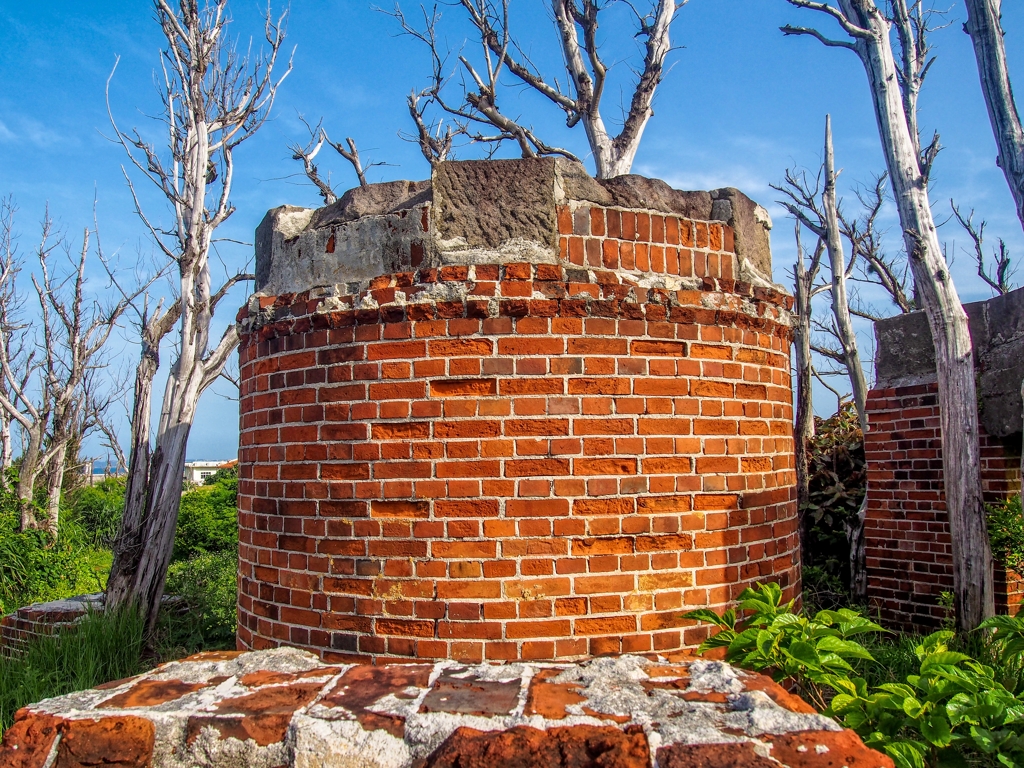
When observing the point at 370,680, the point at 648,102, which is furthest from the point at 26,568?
the point at 648,102

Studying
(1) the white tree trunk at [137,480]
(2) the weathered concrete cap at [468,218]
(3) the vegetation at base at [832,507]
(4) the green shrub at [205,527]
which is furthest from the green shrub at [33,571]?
(3) the vegetation at base at [832,507]

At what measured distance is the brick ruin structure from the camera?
5980 mm

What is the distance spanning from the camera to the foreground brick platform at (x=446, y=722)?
184 centimetres

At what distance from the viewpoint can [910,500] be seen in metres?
6.57

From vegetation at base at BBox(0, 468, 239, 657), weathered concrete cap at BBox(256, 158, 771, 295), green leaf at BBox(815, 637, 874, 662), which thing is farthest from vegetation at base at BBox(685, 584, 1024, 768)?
vegetation at base at BBox(0, 468, 239, 657)

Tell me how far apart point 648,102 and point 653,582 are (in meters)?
7.39

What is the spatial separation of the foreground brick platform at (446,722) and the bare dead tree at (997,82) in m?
5.89

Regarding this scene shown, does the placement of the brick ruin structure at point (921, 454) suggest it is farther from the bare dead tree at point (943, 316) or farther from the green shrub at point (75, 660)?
the green shrub at point (75, 660)

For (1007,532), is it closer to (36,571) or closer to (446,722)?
(446,722)

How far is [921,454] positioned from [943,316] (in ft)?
4.12

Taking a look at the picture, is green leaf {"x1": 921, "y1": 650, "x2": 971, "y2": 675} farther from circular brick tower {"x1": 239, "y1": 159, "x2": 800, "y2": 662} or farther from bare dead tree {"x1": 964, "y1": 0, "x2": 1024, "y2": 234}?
bare dead tree {"x1": 964, "y1": 0, "x2": 1024, "y2": 234}

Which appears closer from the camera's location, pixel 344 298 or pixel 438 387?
pixel 438 387

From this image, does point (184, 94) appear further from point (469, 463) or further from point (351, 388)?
point (469, 463)

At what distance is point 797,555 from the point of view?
3924 mm
